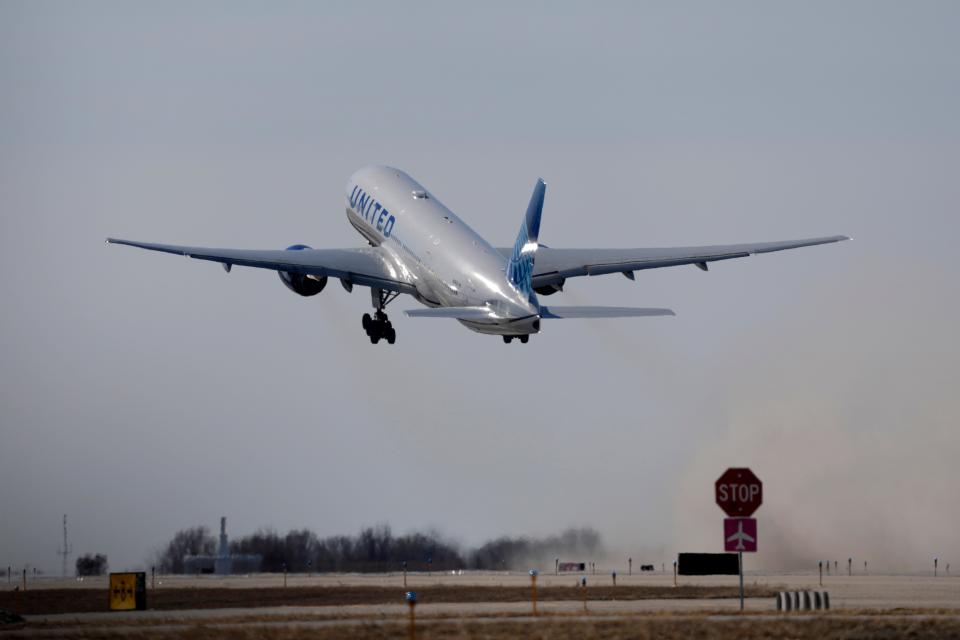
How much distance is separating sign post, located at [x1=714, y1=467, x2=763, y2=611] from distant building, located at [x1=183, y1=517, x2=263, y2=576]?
62968 mm

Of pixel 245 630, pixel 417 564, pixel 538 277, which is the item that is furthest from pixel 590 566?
pixel 245 630

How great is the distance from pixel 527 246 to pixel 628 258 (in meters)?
13.8

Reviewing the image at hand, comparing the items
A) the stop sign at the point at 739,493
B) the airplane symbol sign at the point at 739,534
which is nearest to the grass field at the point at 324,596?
the stop sign at the point at 739,493

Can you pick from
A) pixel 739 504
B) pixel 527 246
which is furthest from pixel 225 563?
pixel 739 504

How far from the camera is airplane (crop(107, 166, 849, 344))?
8531cm

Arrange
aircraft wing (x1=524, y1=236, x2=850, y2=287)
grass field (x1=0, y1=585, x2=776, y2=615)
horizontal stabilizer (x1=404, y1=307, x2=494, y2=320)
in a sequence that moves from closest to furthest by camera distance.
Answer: grass field (x1=0, y1=585, x2=776, y2=615) → horizontal stabilizer (x1=404, y1=307, x2=494, y2=320) → aircraft wing (x1=524, y1=236, x2=850, y2=287)

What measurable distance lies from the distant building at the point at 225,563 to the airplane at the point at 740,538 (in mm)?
63477

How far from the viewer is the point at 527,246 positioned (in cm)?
8588

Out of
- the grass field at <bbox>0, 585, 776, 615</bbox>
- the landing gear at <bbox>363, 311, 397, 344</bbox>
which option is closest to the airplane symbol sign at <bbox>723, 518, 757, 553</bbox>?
the grass field at <bbox>0, 585, 776, 615</bbox>

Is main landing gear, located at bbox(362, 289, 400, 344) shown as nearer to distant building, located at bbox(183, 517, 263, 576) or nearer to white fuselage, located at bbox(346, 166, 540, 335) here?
white fuselage, located at bbox(346, 166, 540, 335)

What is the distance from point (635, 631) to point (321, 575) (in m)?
59.8

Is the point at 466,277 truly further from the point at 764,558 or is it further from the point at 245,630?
the point at 245,630

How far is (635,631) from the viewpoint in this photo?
171ft

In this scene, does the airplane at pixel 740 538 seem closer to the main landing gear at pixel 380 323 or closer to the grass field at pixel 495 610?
the grass field at pixel 495 610
